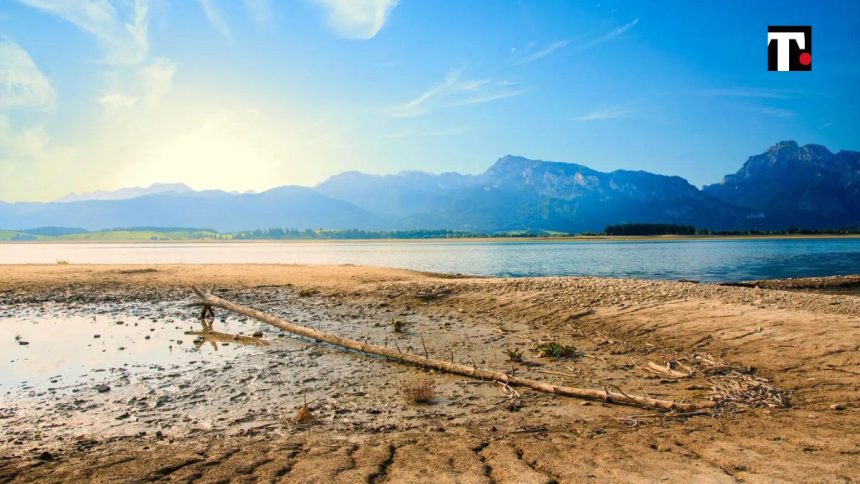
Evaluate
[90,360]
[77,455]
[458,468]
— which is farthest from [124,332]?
[458,468]

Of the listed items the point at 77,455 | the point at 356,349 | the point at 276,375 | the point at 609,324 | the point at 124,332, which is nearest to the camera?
the point at 77,455

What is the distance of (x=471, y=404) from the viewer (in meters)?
9.57

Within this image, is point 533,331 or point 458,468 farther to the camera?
point 533,331

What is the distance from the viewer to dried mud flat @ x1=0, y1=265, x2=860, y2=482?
20.9ft

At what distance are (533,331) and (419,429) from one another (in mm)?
9496

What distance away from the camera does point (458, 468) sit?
6.26 meters

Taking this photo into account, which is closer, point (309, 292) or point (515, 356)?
point (515, 356)

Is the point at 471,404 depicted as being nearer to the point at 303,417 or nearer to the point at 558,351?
the point at 303,417

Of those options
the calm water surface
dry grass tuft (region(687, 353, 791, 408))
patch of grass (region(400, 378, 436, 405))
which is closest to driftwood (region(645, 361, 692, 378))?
dry grass tuft (region(687, 353, 791, 408))

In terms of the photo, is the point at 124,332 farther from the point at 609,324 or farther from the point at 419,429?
the point at 609,324

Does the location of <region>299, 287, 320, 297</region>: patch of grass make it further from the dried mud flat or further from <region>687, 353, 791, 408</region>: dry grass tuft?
<region>687, 353, 791, 408</region>: dry grass tuft

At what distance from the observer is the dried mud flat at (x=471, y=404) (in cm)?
636

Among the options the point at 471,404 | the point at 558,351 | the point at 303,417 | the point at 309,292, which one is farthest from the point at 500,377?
the point at 309,292

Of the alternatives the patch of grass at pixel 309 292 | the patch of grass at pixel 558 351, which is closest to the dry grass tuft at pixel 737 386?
the patch of grass at pixel 558 351
